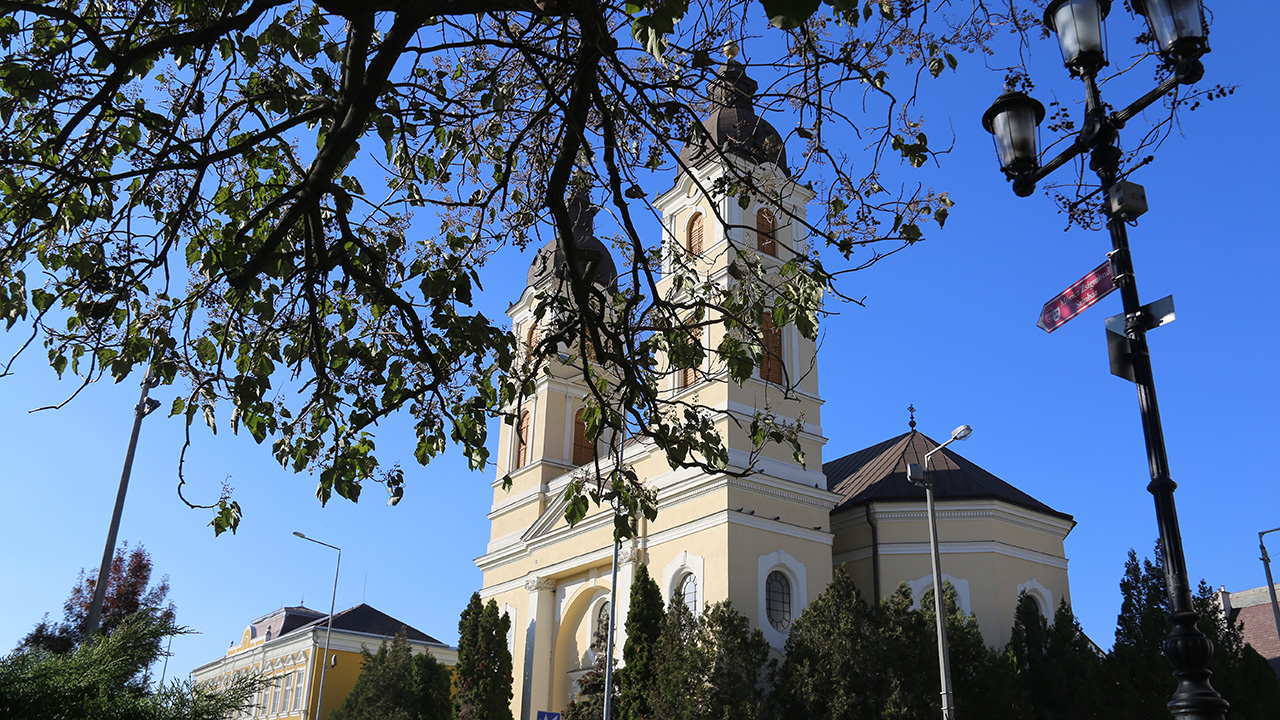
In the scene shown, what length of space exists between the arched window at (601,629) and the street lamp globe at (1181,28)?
2547 centimetres

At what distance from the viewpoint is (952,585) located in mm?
26484

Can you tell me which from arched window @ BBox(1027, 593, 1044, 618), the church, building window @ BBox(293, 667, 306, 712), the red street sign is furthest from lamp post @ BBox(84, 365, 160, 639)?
building window @ BBox(293, 667, 306, 712)

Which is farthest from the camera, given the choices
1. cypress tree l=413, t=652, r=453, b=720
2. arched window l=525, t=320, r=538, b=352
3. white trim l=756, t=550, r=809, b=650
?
cypress tree l=413, t=652, r=453, b=720

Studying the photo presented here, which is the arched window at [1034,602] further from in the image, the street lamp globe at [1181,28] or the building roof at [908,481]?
the street lamp globe at [1181,28]

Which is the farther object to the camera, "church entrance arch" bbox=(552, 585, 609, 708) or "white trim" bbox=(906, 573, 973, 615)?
"church entrance arch" bbox=(552, 585, 609, 708)

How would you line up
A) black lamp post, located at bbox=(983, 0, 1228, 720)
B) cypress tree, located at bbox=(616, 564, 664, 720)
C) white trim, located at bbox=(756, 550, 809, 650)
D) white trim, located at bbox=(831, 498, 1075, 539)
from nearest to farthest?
black lamp post, located at bbox=(983, 0, 1228, 720) < cypress tree, located at bbox=(616, 564, 664, 720) < white trim, located at bbox=(756, 550, 809, 650) < white trim, located at bbox=(831, 498, 1075, 539)

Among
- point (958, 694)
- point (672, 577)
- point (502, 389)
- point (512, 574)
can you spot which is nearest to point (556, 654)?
point (512, 574)

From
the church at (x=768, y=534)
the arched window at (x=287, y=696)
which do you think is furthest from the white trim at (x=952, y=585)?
the arched window at (x=287, y=696)

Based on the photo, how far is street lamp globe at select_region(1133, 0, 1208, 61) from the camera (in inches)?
241

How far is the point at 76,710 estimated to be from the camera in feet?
14.9

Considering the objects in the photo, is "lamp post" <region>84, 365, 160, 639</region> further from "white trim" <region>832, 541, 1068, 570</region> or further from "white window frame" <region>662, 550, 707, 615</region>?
"white trim" <region>832, 541, 1068, 570</region>

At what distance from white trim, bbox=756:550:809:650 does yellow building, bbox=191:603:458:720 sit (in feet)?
87.4

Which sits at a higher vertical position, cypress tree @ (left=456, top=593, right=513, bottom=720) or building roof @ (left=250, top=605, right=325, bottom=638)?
building roof @ (left=250, top=605, right=325, bottom=638)

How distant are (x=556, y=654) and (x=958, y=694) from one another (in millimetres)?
13685
